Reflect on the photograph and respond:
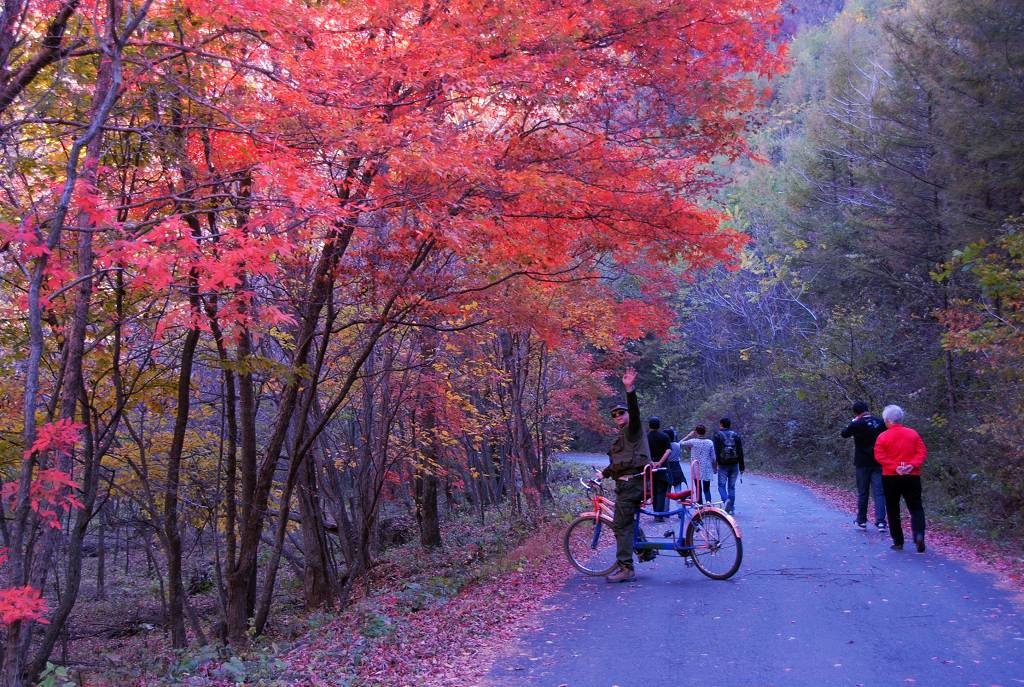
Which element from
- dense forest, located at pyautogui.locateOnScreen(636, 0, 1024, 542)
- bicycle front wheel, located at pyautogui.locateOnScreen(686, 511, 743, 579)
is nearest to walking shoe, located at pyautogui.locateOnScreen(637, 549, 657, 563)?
bicycle front wheel, located at pyautogui.locateOnScreen(686, 511, 743, 579)

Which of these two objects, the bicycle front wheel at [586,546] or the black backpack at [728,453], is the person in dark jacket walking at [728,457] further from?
the bicycle front wheel at [586,546]

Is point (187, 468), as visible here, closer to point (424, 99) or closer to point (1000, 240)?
point (424, 99)

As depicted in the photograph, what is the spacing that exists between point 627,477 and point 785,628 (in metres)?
2.86

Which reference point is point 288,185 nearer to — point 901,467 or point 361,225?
point 361,225

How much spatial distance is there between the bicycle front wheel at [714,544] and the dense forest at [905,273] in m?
4.51

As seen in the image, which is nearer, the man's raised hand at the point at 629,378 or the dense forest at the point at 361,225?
the dense forest at the point at 361,225

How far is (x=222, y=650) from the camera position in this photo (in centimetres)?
929

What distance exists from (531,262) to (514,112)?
2193mm

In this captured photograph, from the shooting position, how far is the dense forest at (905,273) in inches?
571

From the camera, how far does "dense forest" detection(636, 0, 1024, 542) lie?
571 inches

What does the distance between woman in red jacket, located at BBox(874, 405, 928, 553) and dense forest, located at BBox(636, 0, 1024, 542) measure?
211 centimetres

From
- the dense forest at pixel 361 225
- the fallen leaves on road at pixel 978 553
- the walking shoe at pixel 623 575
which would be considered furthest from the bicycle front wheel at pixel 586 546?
the fallen leaves on road at pixel 978 553

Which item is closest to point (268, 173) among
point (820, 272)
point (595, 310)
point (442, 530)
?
point (595, 310)

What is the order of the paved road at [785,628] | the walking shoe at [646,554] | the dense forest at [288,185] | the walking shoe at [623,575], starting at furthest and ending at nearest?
the walking shoe at [646,554] → the walking shoe at [623,575] → the dense forest at [288,185] → the paved road at [785,628]
